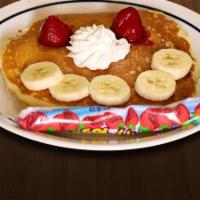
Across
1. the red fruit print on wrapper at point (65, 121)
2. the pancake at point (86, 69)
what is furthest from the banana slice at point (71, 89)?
the red fruit print on wrapper at point (65, 121)

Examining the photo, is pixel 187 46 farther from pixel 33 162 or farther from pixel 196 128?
pixel 33 162

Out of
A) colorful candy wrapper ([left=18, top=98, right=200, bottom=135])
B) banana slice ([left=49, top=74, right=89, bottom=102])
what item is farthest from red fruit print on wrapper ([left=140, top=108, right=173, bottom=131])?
banana slice ([left=49, top=74, right=89, bottom=102])

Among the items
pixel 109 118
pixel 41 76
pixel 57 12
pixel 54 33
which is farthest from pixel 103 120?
pixel 57 12

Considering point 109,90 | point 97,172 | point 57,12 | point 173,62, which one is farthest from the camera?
point 57,12

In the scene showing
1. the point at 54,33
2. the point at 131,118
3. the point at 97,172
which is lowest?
the point at 97,172

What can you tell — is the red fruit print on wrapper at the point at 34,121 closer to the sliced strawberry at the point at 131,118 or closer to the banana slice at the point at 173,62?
A: the sliced strawberry at the point at 131,118

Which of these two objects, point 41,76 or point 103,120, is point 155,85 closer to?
point 103,120
